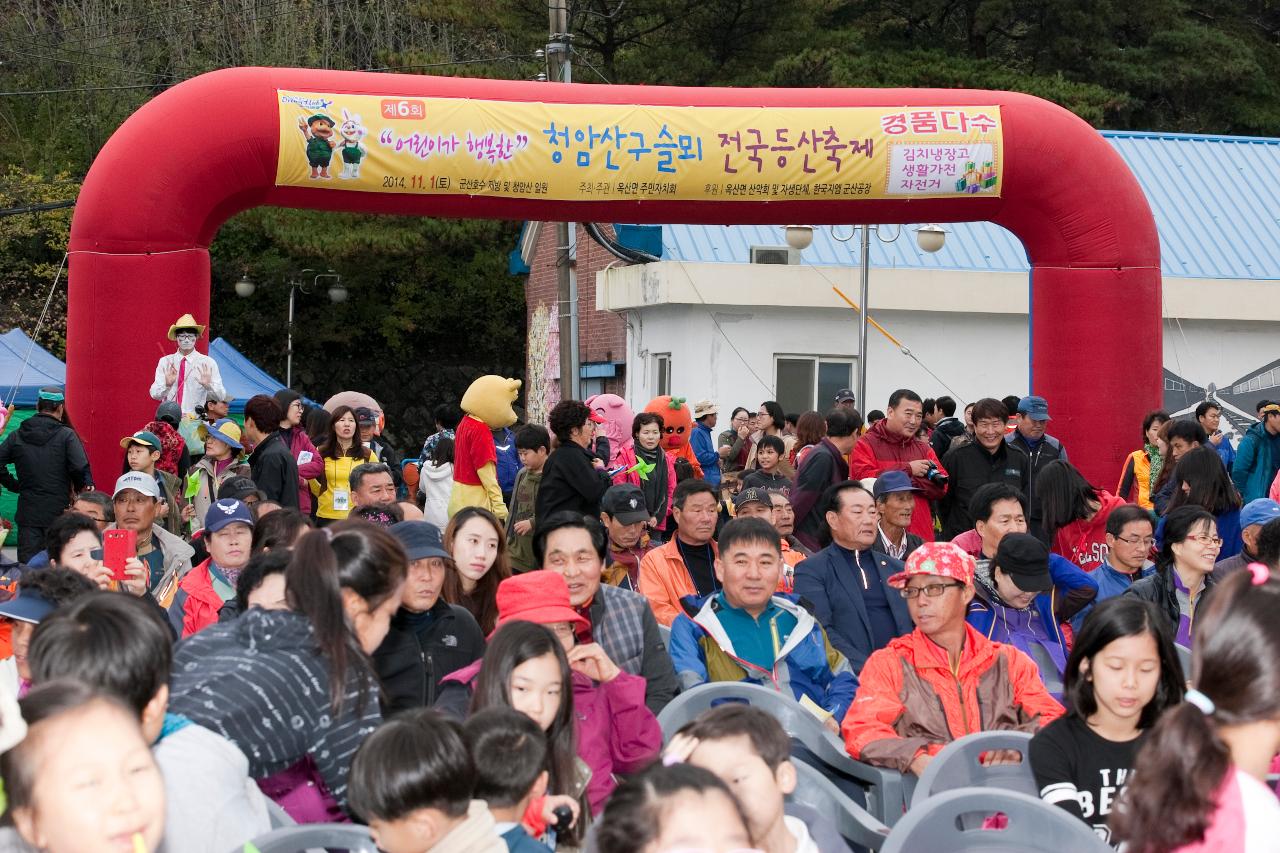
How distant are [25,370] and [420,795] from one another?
1513cm

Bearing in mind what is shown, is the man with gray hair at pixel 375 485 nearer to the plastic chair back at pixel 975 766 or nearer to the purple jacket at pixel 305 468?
the purple jacket at pixel 305 468

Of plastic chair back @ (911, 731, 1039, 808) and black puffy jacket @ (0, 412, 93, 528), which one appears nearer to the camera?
plastic chair back @ (911, 731, 1039, 808)

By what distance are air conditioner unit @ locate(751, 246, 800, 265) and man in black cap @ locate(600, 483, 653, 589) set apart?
445 inches

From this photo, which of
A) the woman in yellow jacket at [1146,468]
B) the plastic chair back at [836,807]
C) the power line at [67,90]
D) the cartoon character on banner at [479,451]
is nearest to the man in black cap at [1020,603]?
the plastic chair back at [836,807]

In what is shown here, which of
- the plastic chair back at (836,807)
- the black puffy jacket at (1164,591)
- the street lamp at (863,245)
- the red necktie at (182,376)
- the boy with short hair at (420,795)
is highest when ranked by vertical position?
the street lamp at (863,245)

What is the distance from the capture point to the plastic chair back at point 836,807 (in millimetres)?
4121

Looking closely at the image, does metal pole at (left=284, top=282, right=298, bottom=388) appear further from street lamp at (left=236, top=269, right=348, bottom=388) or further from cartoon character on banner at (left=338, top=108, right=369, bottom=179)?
cartoon character on banner at (left=338, top=108, right=369, bottom=179)

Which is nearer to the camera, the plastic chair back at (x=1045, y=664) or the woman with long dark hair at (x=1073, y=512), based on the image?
Answer: the plastic chair back at (x=1045, y=664)

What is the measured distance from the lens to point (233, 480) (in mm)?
7555

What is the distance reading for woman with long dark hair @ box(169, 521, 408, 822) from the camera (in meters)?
3.14

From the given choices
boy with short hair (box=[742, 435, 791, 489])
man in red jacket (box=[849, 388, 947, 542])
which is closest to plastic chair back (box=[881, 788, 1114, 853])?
man in red jacket (box=[849, 388, 947, 542])

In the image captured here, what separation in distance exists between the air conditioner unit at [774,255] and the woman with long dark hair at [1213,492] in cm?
1057

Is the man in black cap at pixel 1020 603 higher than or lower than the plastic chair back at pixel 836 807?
higher

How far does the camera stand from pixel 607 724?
14.6 feet
